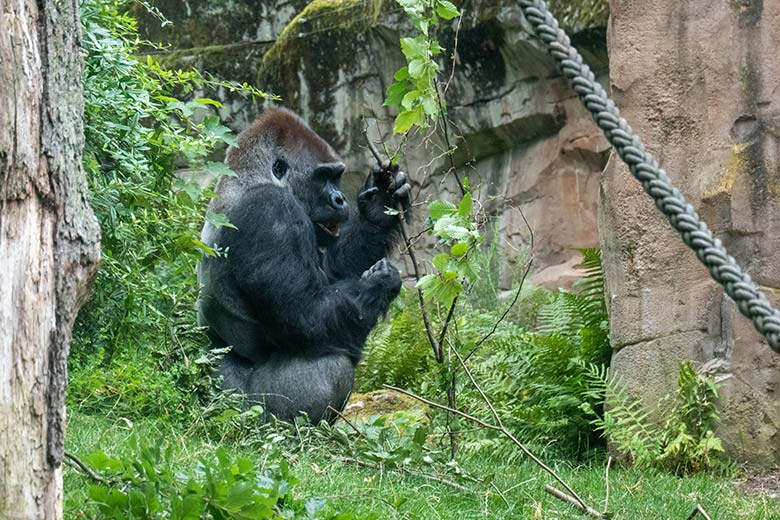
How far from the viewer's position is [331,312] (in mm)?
5355

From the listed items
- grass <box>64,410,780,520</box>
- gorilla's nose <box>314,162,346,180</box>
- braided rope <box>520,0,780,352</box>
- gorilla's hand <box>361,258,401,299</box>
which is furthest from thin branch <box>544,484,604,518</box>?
gorilla's nose <box>314,162,346,180</box>

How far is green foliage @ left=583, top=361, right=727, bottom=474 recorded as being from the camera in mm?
4777

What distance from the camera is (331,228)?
584 cm

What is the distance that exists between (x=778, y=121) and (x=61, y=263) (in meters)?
3.59

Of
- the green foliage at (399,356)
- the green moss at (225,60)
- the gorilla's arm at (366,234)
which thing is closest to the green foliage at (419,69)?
the gorilla's arm at (366,234)

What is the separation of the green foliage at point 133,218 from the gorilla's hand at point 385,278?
3.37 feet

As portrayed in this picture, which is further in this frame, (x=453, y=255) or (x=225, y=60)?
(x=225, y=60)

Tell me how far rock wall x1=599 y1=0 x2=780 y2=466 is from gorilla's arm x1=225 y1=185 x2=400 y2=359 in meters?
1.25

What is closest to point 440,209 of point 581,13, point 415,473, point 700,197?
point 415,473

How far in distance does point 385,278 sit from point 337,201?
1.88 ft

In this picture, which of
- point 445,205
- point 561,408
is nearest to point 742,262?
point 561,408

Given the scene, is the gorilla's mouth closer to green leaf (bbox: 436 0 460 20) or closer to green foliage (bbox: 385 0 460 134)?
green foliage (bbox: 385 0 460 134)

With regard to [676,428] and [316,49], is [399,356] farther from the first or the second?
[316,49]

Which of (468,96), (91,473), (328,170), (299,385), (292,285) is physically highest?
(468,96)
